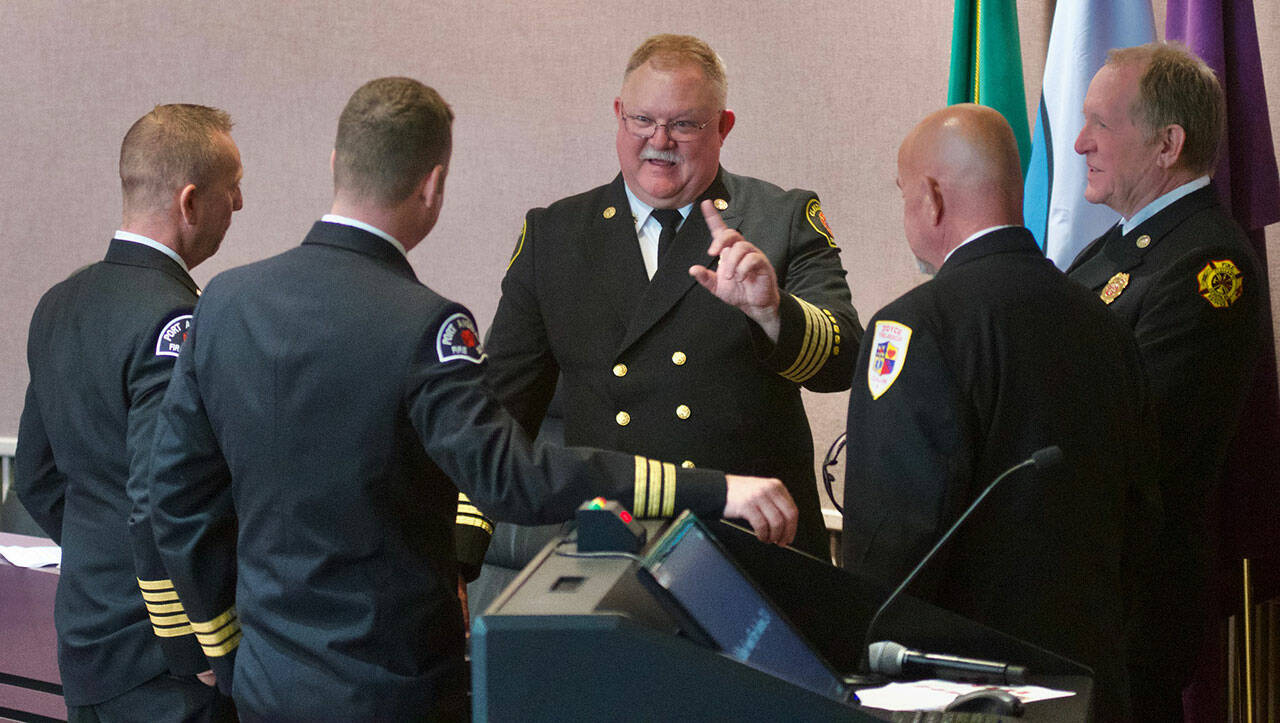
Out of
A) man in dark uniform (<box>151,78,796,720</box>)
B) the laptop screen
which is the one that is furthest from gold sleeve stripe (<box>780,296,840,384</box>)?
the laptop screen

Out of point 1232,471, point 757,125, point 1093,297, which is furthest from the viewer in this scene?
point 757,125

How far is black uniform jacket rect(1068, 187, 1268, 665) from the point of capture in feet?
6.50

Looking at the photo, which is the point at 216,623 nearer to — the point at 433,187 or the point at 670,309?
the point at 433,187

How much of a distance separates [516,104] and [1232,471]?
7.42 ft

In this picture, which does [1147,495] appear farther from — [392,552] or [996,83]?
[996,83]

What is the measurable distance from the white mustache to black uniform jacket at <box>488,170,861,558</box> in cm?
12

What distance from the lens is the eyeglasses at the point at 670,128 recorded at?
196 cm

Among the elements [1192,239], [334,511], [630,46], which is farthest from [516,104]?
[334,511]

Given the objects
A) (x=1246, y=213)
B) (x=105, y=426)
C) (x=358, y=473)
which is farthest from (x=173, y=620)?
(x=1246, y=213)

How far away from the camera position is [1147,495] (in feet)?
5.55

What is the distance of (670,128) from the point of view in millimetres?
1964

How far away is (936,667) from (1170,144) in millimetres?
1348

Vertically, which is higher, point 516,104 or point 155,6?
point 155,6

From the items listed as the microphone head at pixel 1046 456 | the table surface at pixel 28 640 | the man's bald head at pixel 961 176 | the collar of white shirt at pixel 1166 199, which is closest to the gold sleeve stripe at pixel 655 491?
the microphone head at pixel 1046 456
